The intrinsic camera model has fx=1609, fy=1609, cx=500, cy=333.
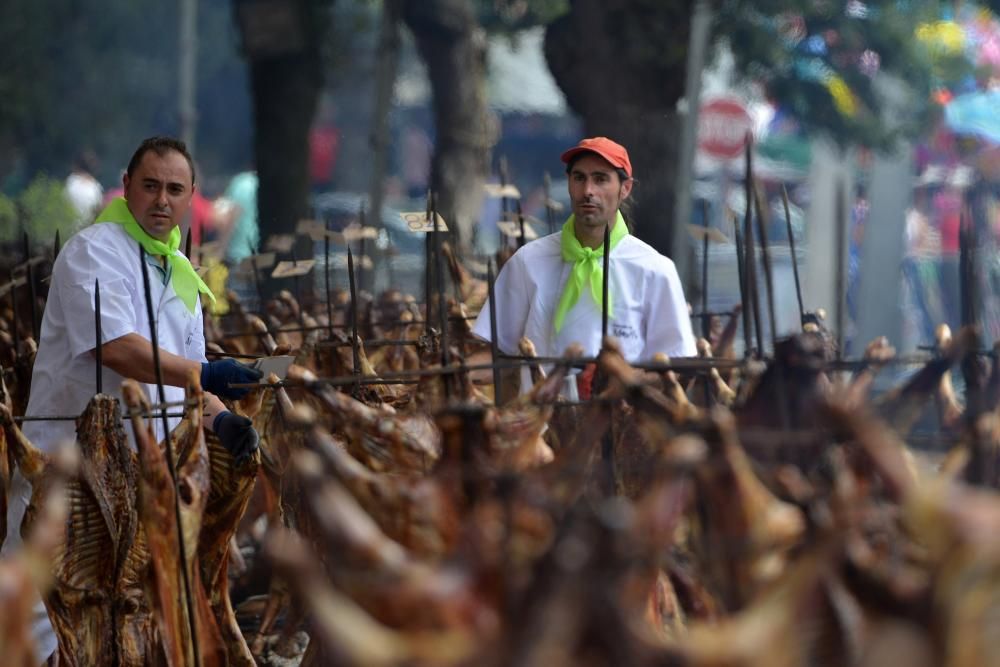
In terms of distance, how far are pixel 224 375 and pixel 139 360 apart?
0.93 feet

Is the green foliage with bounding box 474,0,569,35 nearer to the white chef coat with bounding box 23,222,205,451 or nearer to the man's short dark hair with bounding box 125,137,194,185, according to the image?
the man's short dark hair with bounding box 125,137,194,185

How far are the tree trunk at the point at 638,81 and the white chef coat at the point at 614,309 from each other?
4183 millimetres

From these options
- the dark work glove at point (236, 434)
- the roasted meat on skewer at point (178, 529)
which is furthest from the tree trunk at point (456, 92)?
the roasted meat on skewer at point (178, 529)

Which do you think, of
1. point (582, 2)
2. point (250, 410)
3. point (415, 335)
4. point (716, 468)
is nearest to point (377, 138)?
point (582, 2)

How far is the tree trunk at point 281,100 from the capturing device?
44.0ft

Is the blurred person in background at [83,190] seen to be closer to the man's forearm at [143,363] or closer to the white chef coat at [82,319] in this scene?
the white chef coat at [82,319]

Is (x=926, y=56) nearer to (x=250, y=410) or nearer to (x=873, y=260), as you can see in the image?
(x=873, y=260)

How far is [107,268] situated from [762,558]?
9.96 ft

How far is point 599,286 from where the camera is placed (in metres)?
6.46

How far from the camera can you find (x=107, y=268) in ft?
17.4

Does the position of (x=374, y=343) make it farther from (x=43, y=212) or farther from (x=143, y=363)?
(x=43, y=212)

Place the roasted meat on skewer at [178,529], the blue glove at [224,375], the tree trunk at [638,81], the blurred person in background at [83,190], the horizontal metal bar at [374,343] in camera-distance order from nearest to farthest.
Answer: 1. the roasted meat on skewer at [178,529]
2. the blue glove at [224,375]
3. the horizontal metal bar at [374,343]
4. the tree trunk at [638,81]
5. the blurred person in background at [83,190]

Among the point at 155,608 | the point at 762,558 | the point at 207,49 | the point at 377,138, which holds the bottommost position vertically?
the point at 155,608

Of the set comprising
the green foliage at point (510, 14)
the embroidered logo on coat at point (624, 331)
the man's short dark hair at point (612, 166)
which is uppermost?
the green foliage at point (510, 14)
